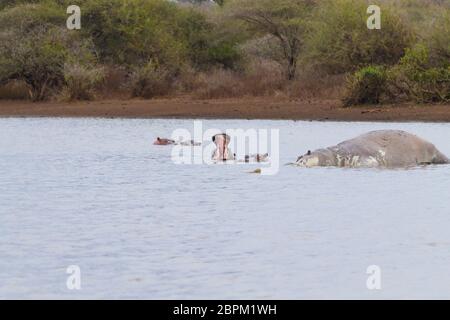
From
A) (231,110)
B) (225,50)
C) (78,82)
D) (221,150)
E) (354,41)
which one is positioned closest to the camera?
(221,150)

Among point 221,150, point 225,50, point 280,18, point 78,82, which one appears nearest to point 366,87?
point 78,82

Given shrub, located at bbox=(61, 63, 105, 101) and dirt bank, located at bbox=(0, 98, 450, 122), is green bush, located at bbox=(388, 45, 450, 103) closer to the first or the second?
dirt bank, located at bbox=(0, 98, 450, 122)

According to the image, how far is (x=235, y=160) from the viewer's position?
19938 millimetres

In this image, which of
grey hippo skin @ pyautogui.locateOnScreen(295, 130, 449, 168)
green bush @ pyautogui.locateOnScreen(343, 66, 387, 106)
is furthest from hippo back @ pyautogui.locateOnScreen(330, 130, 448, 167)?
green bush @ pyautogui.locateOnScreen(343, 66, 387, 106)

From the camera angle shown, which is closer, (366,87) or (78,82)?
(366,87)

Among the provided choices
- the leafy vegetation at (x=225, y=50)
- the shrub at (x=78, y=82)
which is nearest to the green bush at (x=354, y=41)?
the leafy vegetation at (x=225, y=50)

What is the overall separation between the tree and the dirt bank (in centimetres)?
630

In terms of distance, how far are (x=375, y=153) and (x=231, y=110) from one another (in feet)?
48.4

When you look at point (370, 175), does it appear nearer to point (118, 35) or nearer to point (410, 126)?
point (410, 126)

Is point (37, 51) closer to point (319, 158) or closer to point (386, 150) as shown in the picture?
point (319, 158)

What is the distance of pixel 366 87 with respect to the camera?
32469 millimetres

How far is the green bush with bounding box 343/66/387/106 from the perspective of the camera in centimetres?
3219

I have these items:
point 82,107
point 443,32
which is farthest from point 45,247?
point 443,32

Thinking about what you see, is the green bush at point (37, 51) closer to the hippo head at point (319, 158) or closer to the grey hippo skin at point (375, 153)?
the hippo head at point (319, 158)
